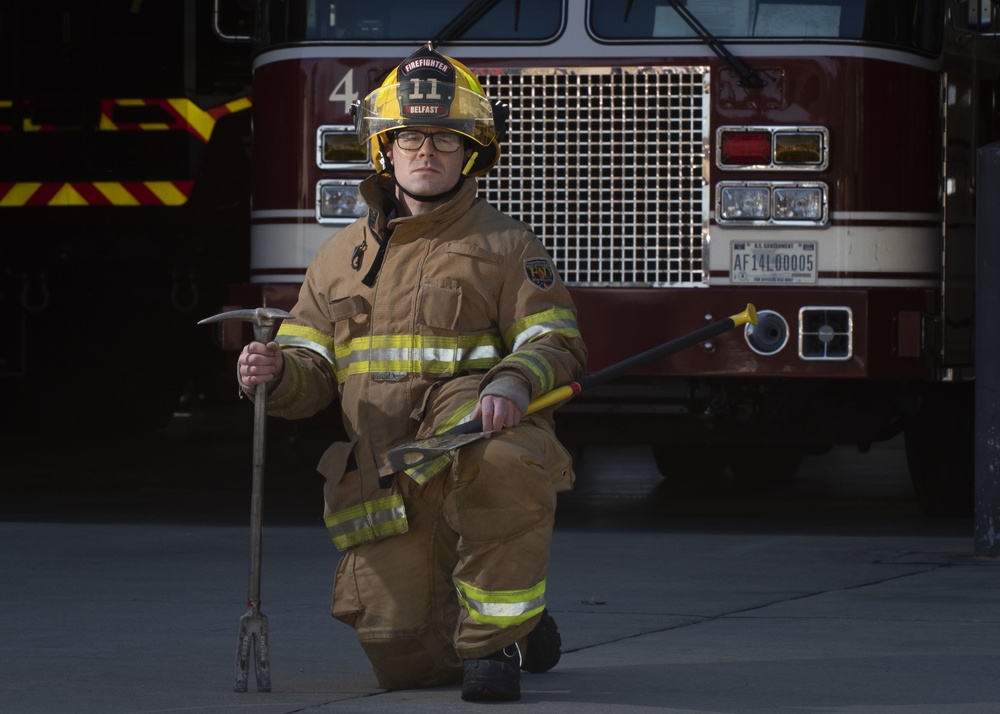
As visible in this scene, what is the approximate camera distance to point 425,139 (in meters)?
5.31

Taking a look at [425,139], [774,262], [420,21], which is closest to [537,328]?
[425,139]

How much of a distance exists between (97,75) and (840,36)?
17.2 ft

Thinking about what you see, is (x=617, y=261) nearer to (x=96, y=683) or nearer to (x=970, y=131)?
(x=970, y=131)

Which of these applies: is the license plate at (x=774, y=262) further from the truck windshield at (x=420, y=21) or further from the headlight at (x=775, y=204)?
the truck windshield at (x=420, y=21)

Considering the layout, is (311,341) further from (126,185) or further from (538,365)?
(126,185)

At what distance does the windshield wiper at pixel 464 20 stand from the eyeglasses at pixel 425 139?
3460 mm

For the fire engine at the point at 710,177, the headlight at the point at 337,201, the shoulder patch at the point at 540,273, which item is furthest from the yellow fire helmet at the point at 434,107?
the headlight at the point at 337,201

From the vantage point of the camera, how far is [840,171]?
28.1ft

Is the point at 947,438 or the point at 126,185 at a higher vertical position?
the point at 126,185

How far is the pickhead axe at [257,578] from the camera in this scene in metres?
4.98

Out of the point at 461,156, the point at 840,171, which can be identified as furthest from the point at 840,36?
the point at 461,156

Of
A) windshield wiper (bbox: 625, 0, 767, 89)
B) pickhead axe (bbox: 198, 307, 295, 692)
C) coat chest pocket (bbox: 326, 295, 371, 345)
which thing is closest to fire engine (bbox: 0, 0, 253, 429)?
windshield wiper (bbox: 625, 0, 767, 89)

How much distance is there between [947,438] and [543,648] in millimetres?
4516

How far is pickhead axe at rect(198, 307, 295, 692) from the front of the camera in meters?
4.98
